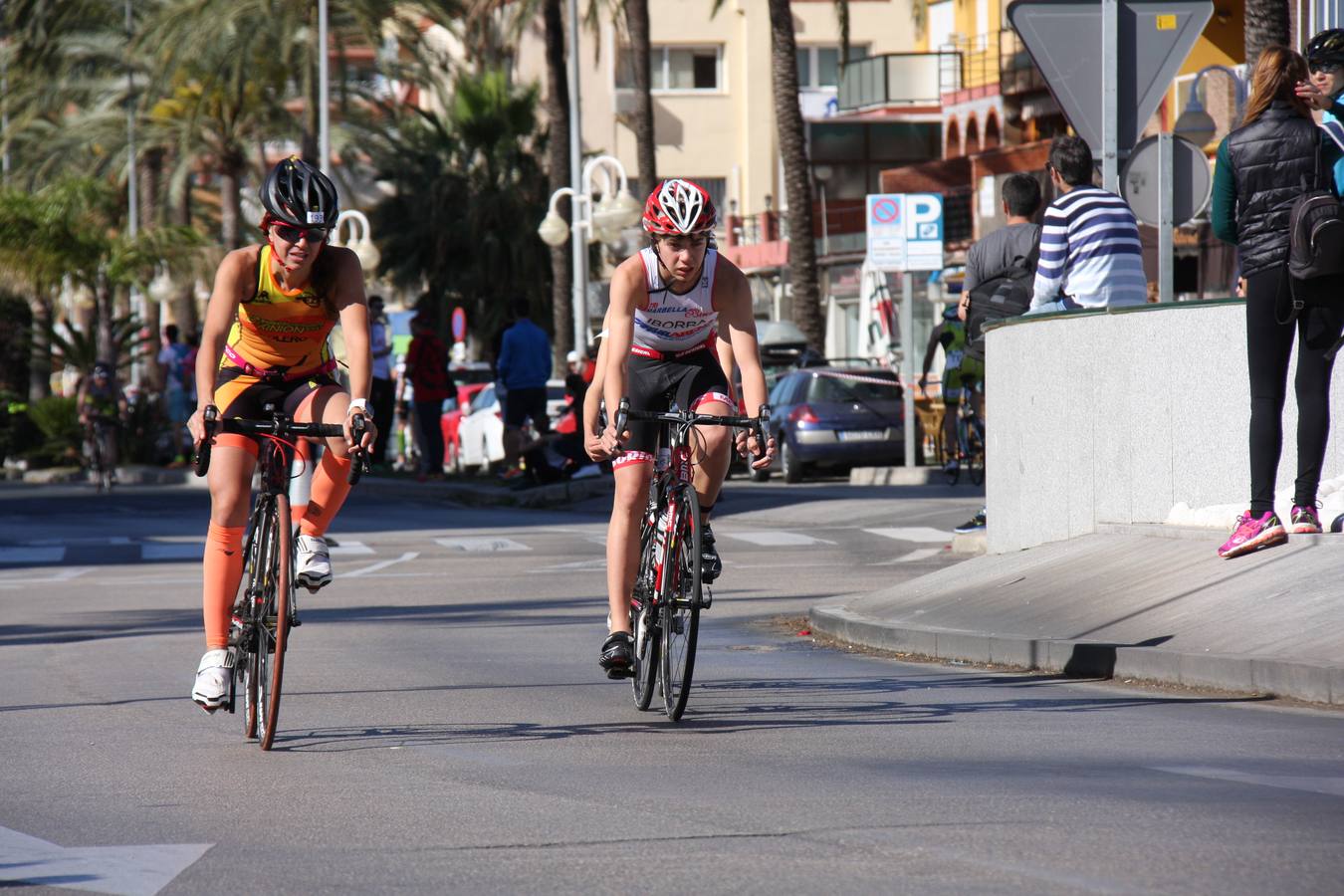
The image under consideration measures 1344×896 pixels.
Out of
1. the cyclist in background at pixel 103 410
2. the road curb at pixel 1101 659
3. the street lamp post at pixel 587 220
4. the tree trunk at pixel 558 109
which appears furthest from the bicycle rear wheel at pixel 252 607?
the tree trunk at pixel 558 109

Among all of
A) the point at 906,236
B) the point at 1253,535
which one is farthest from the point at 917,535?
the point at 1253,535

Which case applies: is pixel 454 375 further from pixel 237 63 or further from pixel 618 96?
pixel 618 96

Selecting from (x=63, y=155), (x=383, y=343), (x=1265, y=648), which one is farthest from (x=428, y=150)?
(x=1265, y=648)

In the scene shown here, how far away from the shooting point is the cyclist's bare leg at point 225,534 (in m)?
8.12

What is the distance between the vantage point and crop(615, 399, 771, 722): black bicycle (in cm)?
828

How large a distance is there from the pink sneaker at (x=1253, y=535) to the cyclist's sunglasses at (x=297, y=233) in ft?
14.9

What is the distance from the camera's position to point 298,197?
312 inches

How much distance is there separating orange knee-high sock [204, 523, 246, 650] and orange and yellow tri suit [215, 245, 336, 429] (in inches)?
16.5

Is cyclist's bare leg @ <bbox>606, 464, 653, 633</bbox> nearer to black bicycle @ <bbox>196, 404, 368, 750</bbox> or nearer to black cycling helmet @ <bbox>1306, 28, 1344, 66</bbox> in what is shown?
black bicycle @ <bbox>196, 404, 368, 750</bbox>

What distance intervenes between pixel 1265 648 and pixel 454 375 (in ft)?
108

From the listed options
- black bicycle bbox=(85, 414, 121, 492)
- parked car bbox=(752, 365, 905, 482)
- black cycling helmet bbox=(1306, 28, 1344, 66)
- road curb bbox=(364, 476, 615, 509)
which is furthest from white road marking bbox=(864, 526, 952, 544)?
black bicycle bbox=(85, 414, 121, 492)

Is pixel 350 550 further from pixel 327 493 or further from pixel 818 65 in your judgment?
pixel 818 65

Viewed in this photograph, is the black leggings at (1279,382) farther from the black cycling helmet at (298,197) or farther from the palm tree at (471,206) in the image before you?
the palm tree at (471,206)

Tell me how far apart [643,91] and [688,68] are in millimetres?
32869
